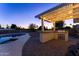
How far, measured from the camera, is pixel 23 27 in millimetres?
5539

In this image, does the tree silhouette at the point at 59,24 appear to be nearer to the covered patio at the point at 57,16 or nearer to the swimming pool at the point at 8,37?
the covered patio at the point at 57,16

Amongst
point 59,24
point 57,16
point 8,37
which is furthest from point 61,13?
point 8,37

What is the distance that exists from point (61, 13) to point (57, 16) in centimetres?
13

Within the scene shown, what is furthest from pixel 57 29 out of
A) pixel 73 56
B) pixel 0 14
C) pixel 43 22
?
pixel 0 14

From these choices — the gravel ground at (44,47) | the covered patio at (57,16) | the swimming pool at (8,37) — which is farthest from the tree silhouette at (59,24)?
the swimming pool at (8,37)

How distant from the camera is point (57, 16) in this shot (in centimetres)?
525

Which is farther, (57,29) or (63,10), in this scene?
(57,29)

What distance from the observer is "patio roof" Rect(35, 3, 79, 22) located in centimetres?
488

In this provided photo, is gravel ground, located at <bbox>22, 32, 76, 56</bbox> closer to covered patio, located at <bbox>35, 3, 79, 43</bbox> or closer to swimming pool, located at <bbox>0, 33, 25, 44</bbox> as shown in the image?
covered patio, located at <bbox>35, 3, 79, 43</bbox>

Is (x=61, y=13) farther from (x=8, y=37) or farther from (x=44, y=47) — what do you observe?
(x=8, y=37)

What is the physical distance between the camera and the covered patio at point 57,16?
4.92 m

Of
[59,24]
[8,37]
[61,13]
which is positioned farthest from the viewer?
[8,37]

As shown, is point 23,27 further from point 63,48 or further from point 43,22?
point 63,48

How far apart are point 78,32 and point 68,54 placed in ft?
1.87
